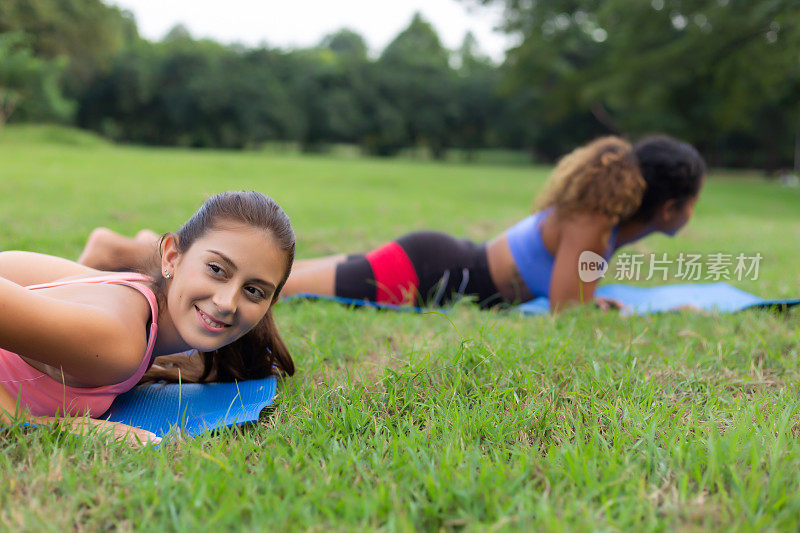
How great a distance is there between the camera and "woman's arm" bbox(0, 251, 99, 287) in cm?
204

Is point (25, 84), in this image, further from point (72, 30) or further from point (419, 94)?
point (419, 94)

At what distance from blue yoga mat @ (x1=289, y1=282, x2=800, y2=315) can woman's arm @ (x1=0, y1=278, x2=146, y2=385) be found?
166 centimetres

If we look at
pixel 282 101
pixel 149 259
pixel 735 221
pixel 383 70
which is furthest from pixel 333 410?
pixel 383 70

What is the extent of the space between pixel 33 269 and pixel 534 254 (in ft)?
8.28

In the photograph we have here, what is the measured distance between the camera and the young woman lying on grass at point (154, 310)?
157 cm

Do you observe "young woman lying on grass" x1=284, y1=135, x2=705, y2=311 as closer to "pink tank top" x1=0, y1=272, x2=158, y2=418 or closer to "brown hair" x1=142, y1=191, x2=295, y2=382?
"brown hair" x1=142, y1=191, x2=295, y2=382

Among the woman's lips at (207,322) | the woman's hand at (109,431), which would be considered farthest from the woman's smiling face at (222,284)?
the woman's hand at (109,431)

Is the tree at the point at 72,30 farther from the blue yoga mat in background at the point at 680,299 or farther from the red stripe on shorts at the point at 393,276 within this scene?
the blue yoga mat in background at the point at 680,299

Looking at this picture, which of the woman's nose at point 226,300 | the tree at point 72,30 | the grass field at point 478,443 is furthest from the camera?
the tree at point 72,30

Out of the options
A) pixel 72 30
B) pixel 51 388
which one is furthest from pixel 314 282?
pixel 72 30

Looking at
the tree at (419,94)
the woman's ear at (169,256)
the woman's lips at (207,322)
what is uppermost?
the tree at (419,94)

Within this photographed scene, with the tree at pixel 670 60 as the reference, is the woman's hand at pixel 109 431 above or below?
below

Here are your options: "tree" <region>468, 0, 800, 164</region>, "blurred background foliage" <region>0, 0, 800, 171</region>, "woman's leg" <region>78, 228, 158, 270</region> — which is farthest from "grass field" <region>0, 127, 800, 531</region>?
"blurred background foliage" <region>0, 0, 800, 171</region>

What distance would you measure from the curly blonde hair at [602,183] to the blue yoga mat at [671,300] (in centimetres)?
56
